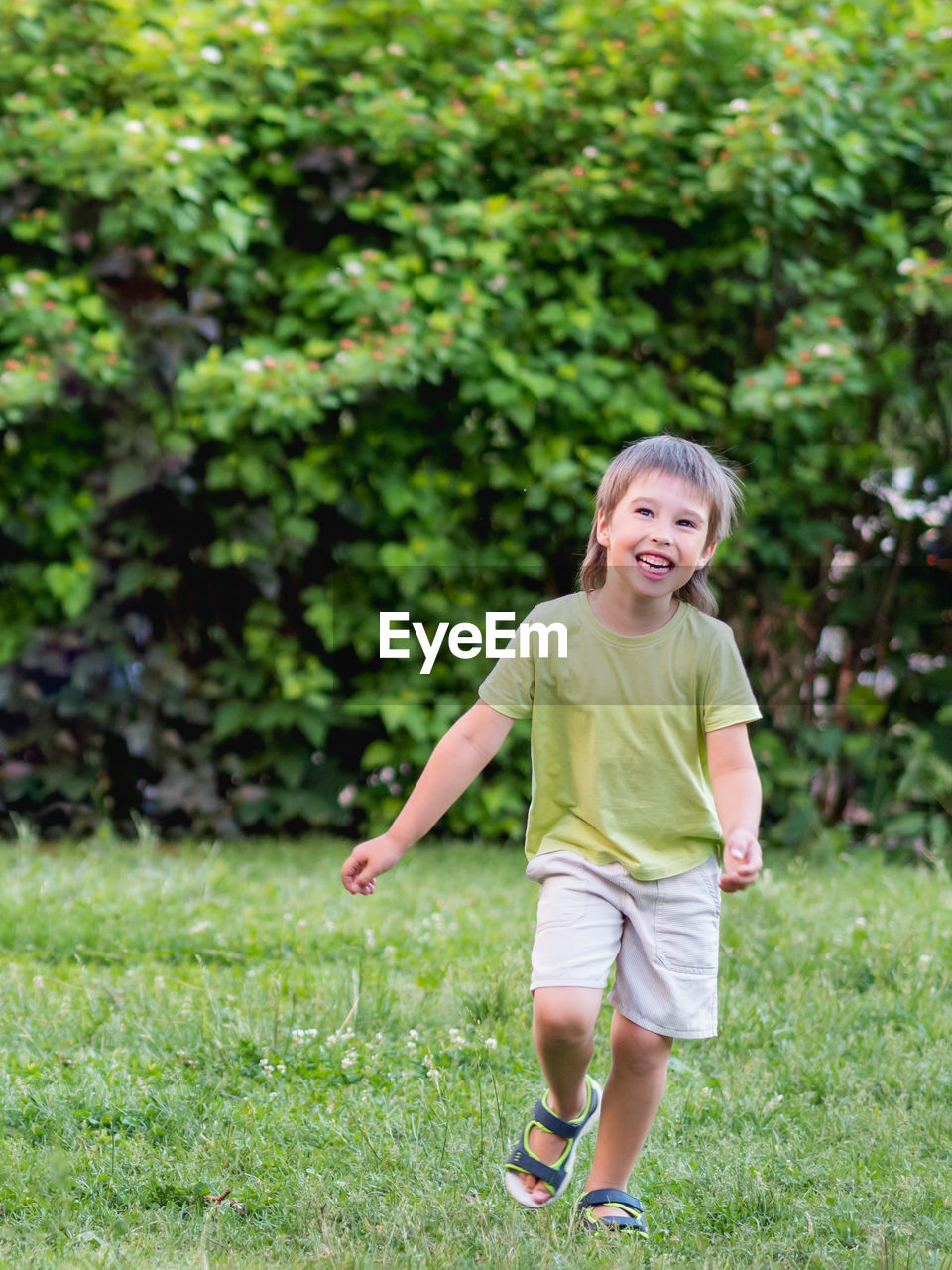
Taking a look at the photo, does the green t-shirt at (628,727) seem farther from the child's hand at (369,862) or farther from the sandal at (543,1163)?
the sandal at (543,1163)

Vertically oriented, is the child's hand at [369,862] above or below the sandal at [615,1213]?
above

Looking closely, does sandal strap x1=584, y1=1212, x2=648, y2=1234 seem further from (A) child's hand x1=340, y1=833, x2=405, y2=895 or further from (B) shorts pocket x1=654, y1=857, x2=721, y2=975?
(A) child's hand x1=340, y1=833, x2=405, y2=895

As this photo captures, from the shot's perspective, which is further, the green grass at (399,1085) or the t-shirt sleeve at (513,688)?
the t-shirt sleeve at (513,688)

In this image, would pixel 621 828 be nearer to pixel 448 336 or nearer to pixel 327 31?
pixel 448 336

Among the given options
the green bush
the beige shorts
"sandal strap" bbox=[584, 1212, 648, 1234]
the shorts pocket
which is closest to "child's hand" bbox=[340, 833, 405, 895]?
the beige shorts

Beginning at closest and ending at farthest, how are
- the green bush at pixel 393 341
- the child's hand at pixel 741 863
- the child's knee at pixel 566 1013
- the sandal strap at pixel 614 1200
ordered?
the child's hand at pixel 741 863 < the child's knee at pixel 566 1013 < the sandal strap at pixel 614 1200 < the green bush at pixel 393 341

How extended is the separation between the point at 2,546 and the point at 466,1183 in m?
3.58

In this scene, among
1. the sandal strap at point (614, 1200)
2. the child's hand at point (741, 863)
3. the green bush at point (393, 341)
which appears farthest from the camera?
the green bush at point (393, 341)

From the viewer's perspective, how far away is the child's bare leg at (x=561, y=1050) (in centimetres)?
227

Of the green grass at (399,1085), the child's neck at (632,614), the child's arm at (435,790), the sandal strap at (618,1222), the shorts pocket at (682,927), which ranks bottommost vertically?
the green grass at (399,1085)

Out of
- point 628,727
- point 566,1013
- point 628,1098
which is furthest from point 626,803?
point 628,1098

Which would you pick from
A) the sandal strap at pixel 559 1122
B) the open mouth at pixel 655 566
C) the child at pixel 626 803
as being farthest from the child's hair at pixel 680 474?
the sandal strap at pixel 559 1122

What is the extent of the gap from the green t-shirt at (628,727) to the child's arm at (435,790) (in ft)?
0.15

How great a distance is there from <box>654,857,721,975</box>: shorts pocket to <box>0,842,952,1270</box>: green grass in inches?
17.3
